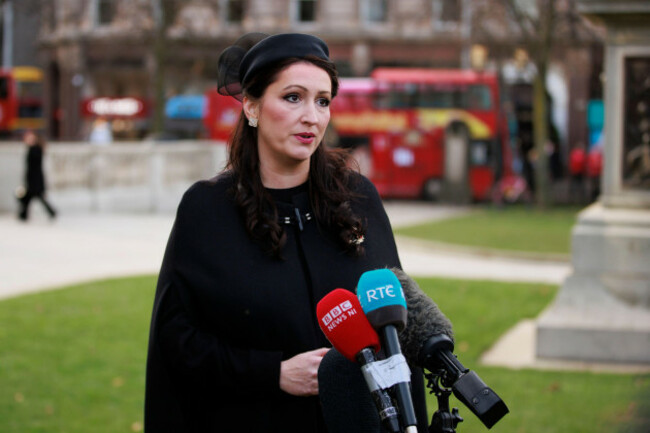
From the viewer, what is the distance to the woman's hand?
9.20 feet

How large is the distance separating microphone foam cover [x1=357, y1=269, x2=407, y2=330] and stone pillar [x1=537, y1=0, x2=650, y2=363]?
6.54 metres

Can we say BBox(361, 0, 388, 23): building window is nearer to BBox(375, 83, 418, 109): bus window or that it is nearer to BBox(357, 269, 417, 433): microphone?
BBox(375, 83, 418, 109): bus window

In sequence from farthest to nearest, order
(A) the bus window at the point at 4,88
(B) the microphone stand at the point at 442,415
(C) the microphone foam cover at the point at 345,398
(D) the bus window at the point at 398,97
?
(A) the bus window at the point at 4,88
(D) the bus window at the point at 398,97
(C) the microphone foam cover at the point at 345,398
(B) the microphone stand at the point at 442,415

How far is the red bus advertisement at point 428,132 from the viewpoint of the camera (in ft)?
102

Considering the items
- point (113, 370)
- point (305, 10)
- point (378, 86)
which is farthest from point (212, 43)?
point (113, 370)

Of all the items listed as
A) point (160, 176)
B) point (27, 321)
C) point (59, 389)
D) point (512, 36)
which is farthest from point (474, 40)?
point (59, 389)

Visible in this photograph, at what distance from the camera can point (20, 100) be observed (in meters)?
49.1

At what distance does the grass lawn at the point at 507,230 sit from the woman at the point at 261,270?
14.3m

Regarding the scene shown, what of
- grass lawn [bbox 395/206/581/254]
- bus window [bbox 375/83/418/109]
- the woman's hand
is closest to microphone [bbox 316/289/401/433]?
the woman's hand

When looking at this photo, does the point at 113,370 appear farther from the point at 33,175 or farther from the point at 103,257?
the point at 33,175

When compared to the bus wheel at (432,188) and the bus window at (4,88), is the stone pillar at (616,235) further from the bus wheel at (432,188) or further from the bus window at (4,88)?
the bus window at (4,88)

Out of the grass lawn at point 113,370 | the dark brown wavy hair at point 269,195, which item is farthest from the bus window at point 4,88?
the dark brown wavy hair at point 269,195

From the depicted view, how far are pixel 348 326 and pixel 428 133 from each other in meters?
29.5

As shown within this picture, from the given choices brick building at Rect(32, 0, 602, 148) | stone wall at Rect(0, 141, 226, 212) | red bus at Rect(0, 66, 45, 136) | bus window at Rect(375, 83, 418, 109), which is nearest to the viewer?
stone wall at Rect(0, 141, 226, 212)
